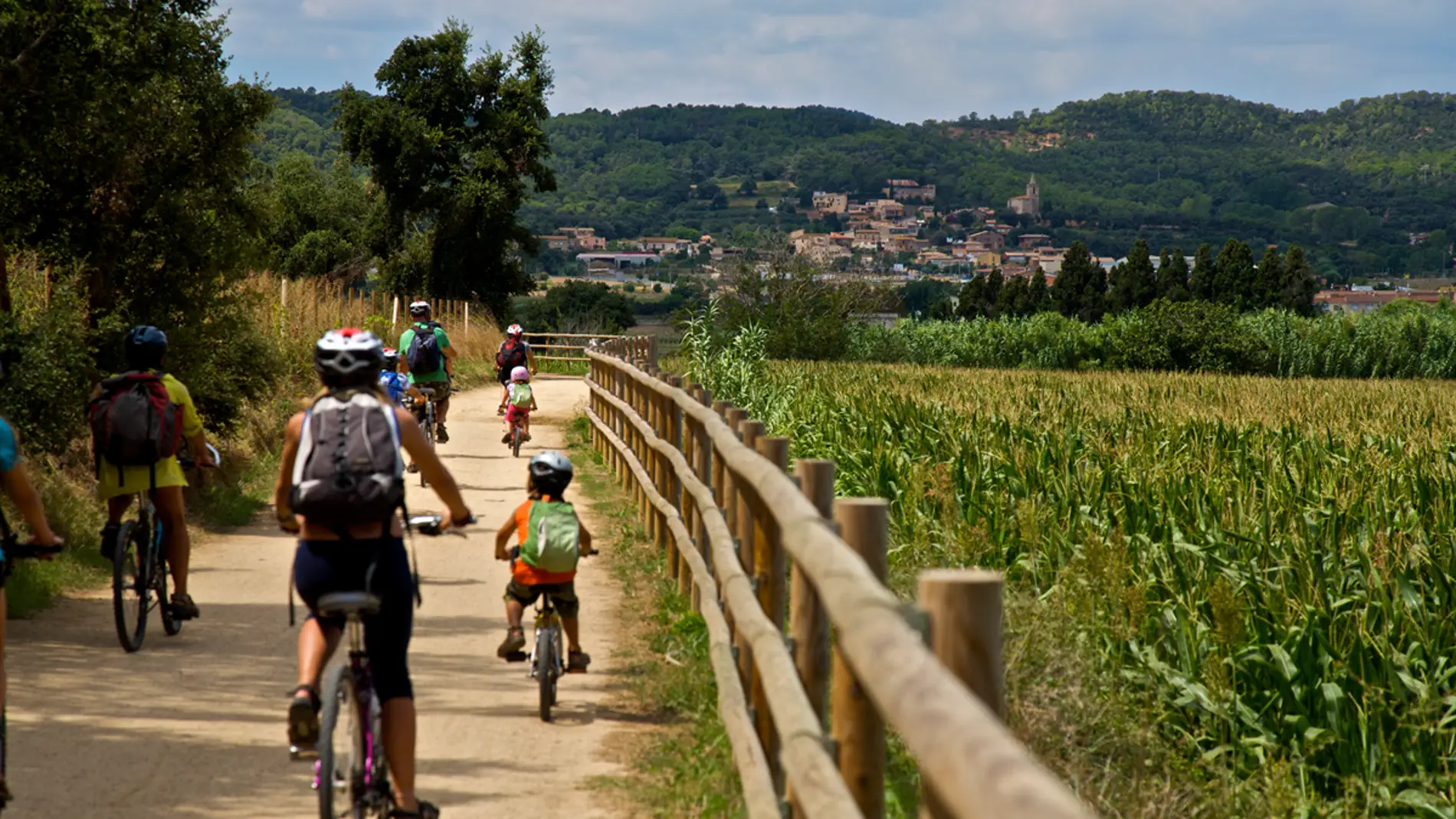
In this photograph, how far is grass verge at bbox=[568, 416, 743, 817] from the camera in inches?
253

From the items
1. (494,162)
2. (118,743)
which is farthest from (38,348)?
(494,162)

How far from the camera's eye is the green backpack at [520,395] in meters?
19.5

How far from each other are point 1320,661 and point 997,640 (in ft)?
14.2

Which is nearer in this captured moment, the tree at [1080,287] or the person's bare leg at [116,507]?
the person's bare leg at [116,507]

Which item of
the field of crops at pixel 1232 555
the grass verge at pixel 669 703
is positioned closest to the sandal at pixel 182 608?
the grass verge at pixel 669 703

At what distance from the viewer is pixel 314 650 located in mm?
5223

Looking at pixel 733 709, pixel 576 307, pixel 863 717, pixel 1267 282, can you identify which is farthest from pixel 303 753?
pixel 1267 282

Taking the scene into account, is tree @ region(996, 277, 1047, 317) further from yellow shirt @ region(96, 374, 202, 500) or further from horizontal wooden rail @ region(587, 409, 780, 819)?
yellow shirt @ region(96, 374, 202, 500)

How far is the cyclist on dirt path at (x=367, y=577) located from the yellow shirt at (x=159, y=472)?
13.2 ft

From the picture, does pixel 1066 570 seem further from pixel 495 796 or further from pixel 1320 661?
pixel 495 796

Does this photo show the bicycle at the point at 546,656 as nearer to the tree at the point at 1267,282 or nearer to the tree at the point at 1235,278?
the tree at the point at 1267,282

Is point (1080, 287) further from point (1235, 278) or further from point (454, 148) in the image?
point (454, 148)

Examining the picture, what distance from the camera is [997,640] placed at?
2994mm

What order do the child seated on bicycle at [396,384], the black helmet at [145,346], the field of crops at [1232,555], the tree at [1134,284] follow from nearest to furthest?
the field of crops at [1232,555]
the black helmet at [145,346]
the child seated on bicycle at [396,384]
the tree at [1134,284]
